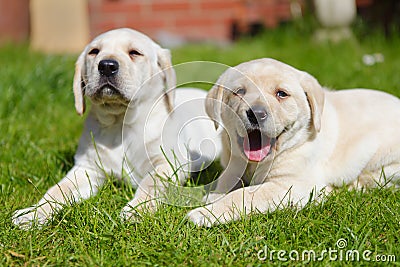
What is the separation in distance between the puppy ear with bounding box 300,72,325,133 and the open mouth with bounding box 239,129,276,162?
230 millimetres

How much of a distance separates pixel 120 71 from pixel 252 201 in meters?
0.97

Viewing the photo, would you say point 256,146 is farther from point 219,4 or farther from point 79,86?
point 219,4

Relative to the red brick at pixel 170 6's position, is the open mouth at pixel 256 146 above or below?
below

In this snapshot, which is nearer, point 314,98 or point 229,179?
point 314,98

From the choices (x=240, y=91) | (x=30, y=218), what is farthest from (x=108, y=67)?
(x=30, y=218)

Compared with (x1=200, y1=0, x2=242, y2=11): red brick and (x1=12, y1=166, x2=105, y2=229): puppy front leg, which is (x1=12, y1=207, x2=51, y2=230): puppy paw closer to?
(x1=12, y1=166, x2=105, y2=229): puppy front leg

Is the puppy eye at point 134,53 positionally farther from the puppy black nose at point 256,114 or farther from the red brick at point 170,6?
the red brick at point 170,6

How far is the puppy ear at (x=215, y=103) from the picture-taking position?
2668 mm

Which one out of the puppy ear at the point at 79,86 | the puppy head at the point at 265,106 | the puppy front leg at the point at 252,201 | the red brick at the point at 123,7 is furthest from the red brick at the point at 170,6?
the puppy front leg at the point at 252,201

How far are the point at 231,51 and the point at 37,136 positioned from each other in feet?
10.3

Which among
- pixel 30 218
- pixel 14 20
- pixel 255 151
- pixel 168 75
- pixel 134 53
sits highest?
pixel 134 53

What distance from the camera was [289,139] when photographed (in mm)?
2688

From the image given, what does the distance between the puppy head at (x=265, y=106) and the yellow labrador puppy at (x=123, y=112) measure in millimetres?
392

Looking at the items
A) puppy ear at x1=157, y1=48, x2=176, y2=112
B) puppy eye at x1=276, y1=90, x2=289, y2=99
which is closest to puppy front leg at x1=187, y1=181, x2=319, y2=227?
puppy eye at x1=276, y1=90, x2=289, y2=99
